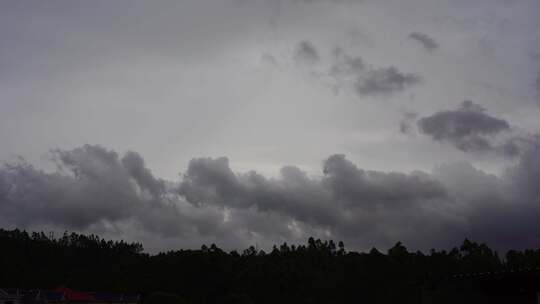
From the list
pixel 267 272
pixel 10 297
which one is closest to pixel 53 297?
pixel 10 297

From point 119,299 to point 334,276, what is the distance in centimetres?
3994

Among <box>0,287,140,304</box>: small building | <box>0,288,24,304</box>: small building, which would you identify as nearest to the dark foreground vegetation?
<box>0,287,140,304</box>: small building

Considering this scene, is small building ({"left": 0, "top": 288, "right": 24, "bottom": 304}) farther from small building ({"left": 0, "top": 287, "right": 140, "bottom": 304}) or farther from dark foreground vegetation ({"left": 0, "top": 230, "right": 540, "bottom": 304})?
dark foreground vegetation ({"left": 0, "top": 230, "right": 540, "bottom": 304})

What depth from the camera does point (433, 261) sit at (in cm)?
13612

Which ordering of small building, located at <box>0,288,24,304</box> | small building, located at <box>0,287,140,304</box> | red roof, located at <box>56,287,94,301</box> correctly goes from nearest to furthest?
small building, located at <box>0,288,24,304</box>
small building, located at <box>0,287,140,304</box>
red roof, located at <box>56,287,94,301</box>

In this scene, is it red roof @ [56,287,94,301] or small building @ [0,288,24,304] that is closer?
small building @ [0,288,24,304]

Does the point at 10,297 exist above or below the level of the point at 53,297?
above

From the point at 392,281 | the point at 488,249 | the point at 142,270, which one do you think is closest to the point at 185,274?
the point at 142,270

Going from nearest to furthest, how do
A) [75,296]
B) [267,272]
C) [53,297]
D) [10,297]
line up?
[10,297] → [53,297] → [75,296] → [267,272]

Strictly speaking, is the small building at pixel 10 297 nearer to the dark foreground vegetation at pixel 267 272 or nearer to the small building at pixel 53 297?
the small building at pixel 53 297

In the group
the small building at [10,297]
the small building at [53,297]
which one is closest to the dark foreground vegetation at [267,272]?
the small building at [53,297]

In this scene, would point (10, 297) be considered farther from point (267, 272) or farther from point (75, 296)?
point (267, 272)

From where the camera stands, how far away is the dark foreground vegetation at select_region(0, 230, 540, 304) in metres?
113

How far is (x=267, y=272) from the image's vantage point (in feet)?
406
